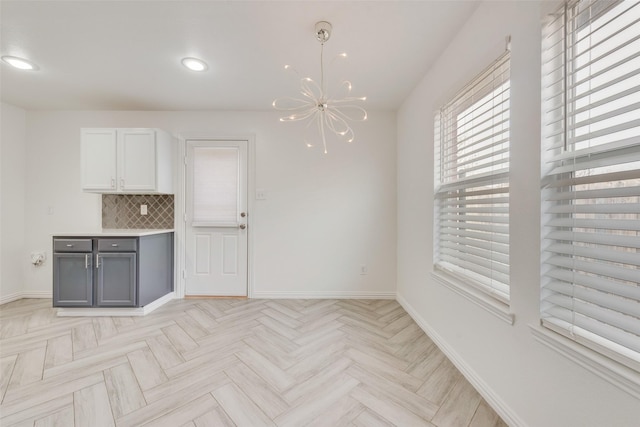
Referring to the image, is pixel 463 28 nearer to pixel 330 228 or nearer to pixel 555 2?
pixel 555 2

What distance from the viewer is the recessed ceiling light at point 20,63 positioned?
2.21m

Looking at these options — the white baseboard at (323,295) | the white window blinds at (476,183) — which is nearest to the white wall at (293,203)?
the white baseboard at (323,295)

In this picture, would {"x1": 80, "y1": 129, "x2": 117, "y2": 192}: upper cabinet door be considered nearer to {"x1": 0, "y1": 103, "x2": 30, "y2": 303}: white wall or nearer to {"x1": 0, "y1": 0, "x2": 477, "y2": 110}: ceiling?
{"x1": 0, "y1": 0, "x2": 477, "y2": 110}: ceiling

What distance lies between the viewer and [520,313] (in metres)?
1.30

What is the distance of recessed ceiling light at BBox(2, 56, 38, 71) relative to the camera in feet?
7.26

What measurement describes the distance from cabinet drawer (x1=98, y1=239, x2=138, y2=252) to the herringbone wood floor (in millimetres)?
778

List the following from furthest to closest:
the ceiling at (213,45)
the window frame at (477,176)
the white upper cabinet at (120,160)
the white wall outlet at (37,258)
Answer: the white wall outlet at (37,258), the white upper cabinet at (120,160), the ceiling at (213,45), the window frame at (477,176)

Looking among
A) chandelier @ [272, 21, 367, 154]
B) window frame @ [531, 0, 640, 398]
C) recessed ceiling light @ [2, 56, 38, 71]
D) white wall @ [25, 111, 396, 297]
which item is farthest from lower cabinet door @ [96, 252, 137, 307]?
window frame @ [531, 0, 640, 398]

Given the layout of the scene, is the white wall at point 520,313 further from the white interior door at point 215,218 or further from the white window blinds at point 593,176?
the white interior door at point 215,218

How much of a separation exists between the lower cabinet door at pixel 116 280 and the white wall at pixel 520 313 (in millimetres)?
3234

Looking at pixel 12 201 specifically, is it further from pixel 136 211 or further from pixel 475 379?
pixel 475 379

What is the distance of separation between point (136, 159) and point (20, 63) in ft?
3.84

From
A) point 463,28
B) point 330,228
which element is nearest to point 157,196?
point 330,228

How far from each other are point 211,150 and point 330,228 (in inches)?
77.3
